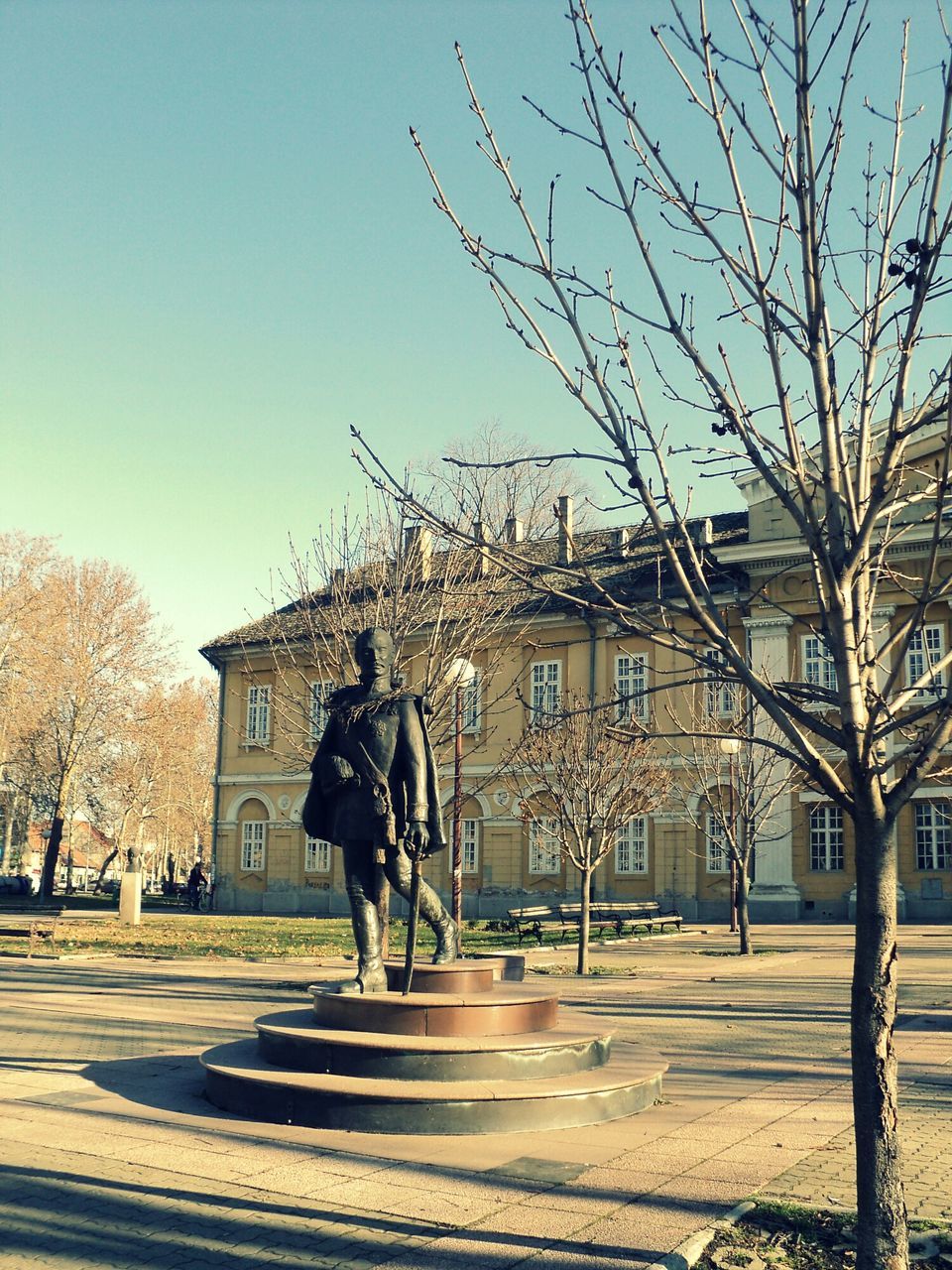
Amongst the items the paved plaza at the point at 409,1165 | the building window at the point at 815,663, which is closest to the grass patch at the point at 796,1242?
the paved plaza at the point at 409,1165

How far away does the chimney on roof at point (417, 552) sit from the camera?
19987 millimetres

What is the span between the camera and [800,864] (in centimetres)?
3381

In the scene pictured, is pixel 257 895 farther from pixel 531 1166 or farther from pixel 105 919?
pixel 531 1166

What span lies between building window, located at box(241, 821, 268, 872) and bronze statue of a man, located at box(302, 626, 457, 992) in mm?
37598

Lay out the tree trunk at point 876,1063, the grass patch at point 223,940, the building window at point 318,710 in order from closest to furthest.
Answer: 1. the tree trunk at point 876,1063
2. the building window at point 318,710
3. the grass patch at point 223,940

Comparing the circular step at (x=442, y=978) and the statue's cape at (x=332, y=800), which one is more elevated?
the statue's cape at (x=332, y=800)

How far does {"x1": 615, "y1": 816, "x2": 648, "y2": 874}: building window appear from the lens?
119 feet

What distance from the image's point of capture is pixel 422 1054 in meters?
7.36

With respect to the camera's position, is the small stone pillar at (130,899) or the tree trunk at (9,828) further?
the tree trunk at (9,828)

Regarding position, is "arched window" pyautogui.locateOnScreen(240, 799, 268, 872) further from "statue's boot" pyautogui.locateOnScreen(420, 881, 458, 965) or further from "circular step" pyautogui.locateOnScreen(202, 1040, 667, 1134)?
"circular step" pyautogui.locateOnScreen(202, 1040, 667, 1134)

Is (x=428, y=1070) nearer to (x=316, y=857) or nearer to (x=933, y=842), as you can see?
(x=933, y=842)

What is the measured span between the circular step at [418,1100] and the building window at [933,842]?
27044mm

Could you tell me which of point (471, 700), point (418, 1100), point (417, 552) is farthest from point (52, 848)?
point (418, 1100)

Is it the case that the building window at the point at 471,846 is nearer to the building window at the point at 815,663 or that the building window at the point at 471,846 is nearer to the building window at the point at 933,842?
the building window at the point at 815,663
